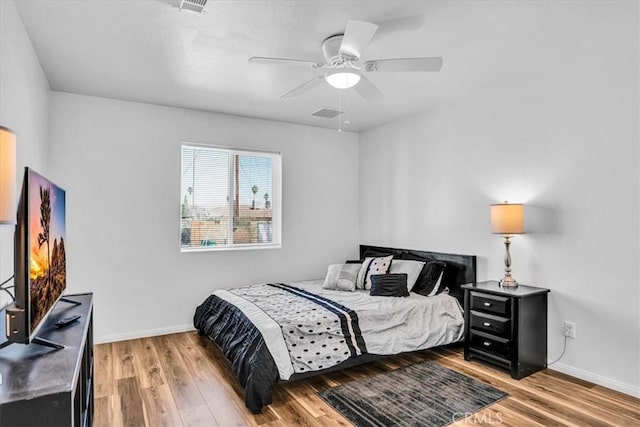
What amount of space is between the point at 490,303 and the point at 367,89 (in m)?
2.10

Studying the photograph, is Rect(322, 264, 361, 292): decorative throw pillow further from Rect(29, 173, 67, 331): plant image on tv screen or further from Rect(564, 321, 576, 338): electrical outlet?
Rect(29, 173, 67, 331): plant image on tv screen

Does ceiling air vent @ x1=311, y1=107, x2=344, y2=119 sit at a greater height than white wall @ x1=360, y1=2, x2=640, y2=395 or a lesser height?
greater

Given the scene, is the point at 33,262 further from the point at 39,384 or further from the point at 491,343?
the point at 491,343

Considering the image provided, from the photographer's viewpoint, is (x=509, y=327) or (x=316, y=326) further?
(x=509, y=327)

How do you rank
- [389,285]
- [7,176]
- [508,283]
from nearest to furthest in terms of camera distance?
[7,176], [508,283], [389,285]

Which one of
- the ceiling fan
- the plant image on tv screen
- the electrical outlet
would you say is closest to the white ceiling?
the ceiling fan

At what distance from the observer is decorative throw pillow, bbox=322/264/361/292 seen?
4145mm

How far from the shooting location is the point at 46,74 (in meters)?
3.38

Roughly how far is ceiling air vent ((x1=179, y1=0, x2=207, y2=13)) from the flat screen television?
1.27 metres

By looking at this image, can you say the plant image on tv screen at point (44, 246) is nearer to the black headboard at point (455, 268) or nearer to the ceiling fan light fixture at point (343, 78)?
the ceiling fan light fixture at point (343, 78)

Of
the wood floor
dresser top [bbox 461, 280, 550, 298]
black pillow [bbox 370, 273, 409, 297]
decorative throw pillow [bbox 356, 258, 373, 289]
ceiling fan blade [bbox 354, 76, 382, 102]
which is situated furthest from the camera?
decorative throw pillow [bbox 356, 258, 373, 289]

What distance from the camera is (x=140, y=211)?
420 cm

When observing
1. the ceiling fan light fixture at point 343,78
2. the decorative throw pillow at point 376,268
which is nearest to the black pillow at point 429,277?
the decorative throw pillow at point 376,268

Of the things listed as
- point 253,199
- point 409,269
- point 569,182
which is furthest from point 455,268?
point 253,199
